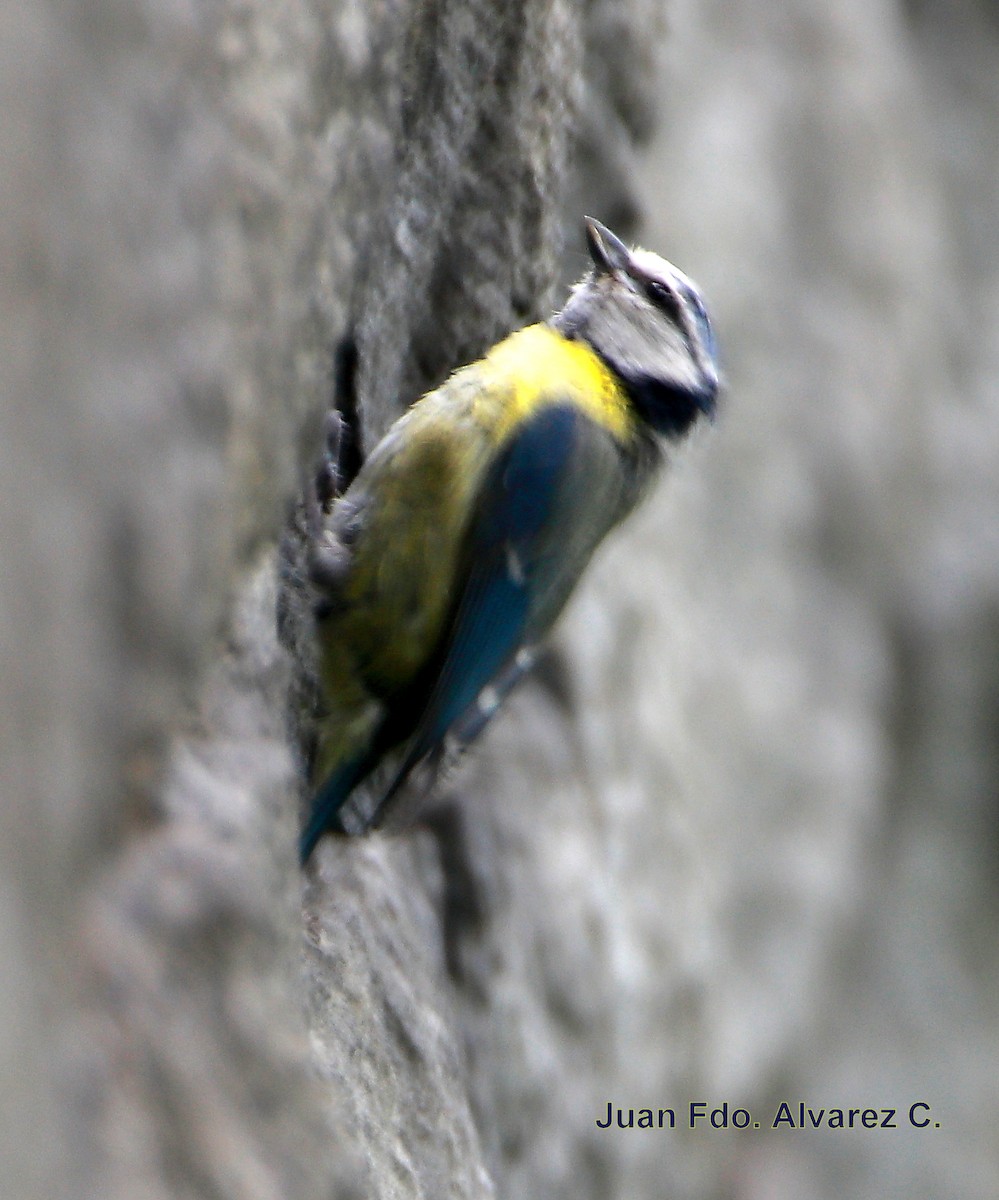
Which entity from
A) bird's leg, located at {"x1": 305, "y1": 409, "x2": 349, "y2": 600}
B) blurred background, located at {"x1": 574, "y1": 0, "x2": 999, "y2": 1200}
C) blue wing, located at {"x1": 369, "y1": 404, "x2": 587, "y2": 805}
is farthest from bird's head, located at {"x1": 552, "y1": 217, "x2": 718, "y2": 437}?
blurred background, located at {"x1": 574, "y1": 0, "x2": 999, "y2": 1200}

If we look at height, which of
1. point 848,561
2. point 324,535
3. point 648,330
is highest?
point 648,330

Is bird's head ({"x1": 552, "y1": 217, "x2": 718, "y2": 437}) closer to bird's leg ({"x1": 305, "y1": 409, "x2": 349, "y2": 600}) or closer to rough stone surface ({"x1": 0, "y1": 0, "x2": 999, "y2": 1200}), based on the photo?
rough stone surface ({"x1": 0, "y1": 0, "x2": 999, "y2": 1200})

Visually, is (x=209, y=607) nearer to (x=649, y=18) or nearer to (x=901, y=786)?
(x=649, y=18)

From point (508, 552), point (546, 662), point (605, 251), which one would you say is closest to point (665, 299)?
point (605, 251)

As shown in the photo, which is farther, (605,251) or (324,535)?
(605,251)

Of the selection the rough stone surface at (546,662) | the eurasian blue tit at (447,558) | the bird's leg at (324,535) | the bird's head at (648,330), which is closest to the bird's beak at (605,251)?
the bird's head at (648,330)

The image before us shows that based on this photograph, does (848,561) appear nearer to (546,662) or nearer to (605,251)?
(546,662)
